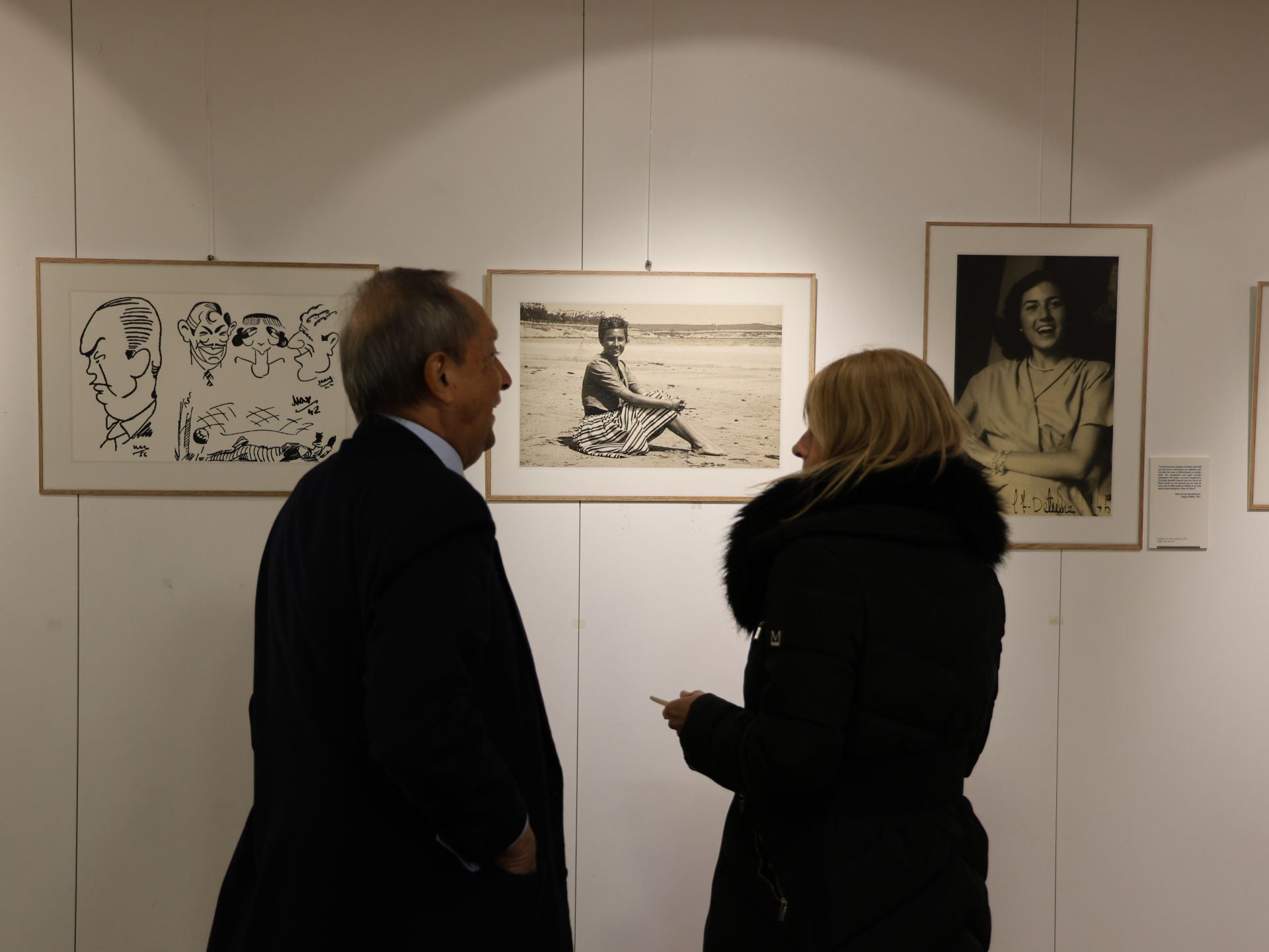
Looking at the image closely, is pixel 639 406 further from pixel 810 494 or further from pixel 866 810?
pixel 866 810

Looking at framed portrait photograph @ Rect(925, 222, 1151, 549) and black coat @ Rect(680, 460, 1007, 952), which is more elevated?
framed portrait photograph @ Rect(925, 222, 1151, 549)

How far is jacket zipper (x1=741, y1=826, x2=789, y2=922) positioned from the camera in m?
1.34

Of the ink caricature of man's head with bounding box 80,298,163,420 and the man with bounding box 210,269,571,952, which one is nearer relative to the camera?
the man with bounding box 210,269,571,952

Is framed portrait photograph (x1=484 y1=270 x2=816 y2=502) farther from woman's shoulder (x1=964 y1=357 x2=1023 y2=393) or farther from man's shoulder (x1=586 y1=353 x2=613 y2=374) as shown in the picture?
woman's shoulder (x1=964 y1=357 x2=1023 y2=393)

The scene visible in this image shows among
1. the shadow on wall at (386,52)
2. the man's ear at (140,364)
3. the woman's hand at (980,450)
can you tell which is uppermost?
the shadow on wall at (386,52)

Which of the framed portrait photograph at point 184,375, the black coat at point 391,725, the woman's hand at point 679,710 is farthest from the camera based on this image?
the framed portrait photograph at point 184,375

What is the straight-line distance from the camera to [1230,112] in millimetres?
2385

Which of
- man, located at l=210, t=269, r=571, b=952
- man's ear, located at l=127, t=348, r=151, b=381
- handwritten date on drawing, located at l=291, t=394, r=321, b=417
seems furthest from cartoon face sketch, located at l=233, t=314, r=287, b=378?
man, located at l=210, t=269, r=571, b=952

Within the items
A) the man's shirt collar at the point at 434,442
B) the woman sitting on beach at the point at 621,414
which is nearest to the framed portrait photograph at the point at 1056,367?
the woman sitting on beach at the point at 621,414

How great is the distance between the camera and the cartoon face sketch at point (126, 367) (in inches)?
90.2

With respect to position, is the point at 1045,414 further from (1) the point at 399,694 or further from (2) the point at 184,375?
(2) the point at 184,375

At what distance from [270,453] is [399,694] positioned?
4.52 ft

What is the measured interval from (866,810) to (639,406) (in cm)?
127

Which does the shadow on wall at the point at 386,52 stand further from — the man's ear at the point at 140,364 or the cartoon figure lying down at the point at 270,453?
the cartoon figure lying down at the point at 270,453
